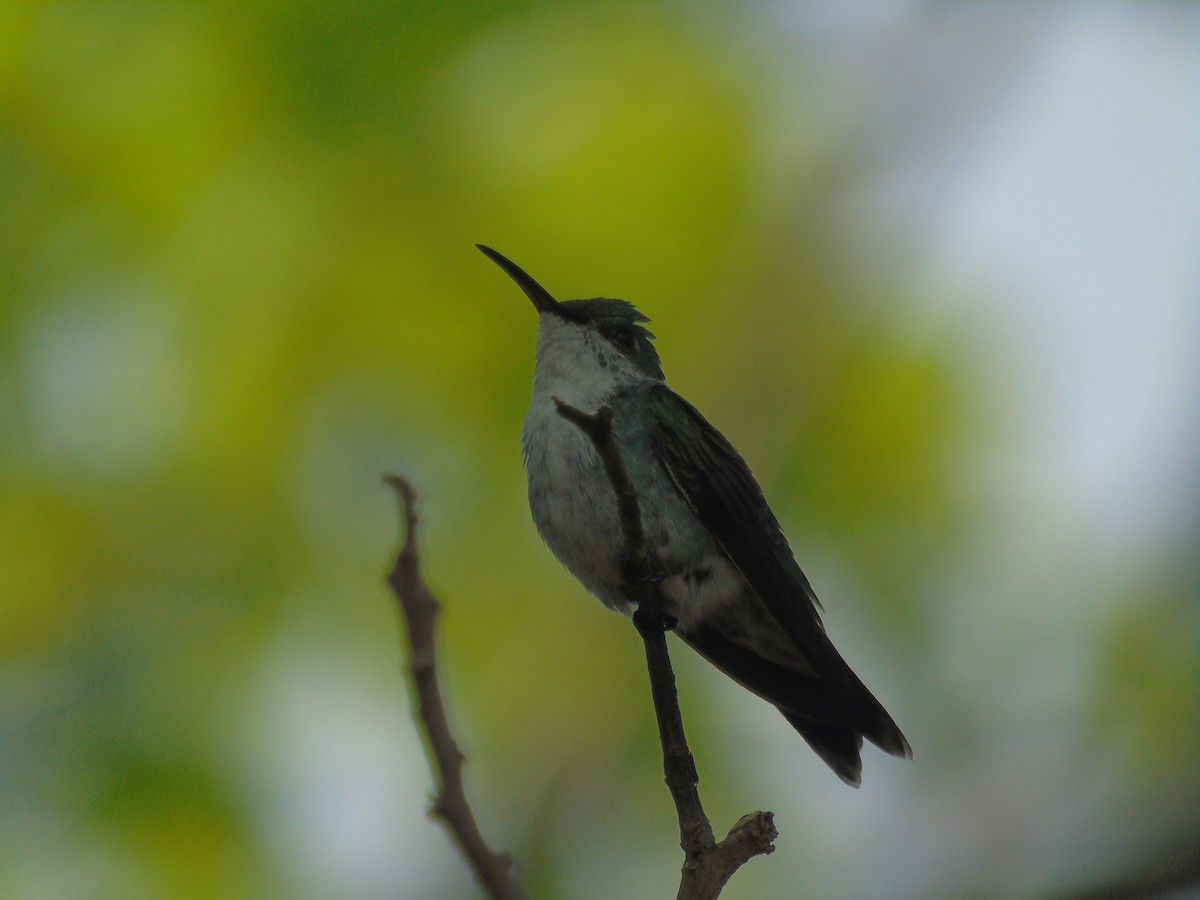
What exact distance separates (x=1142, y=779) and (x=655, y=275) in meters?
3.60

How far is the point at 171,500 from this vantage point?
246 inches

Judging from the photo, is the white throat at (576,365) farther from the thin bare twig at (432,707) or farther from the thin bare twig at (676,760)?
the thin bare twig at (432,707)

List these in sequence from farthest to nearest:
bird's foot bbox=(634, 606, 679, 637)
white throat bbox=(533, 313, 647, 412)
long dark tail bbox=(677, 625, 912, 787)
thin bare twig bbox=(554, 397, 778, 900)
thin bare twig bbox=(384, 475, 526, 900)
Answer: white throat bbox=(533, 313, 647, 412) < long dark tail bbox=(677, 625, 912, 787) < bird's foot bbox=(634, 606, 679, 637) < thin bare twig bbox=(554, 397, 778, 900) < thin bare twig bbox=(384, 475, 526, 900)

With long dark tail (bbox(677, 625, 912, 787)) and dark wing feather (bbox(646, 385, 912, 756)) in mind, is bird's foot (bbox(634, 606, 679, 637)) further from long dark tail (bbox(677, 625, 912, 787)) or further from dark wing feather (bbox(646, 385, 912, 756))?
long dark tail (bbox(677, 625, 912, 787))

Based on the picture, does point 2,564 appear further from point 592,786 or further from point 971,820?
point 971,820

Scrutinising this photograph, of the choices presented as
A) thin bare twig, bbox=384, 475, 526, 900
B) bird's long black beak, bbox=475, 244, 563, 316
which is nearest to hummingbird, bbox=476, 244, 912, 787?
bird's long black beak, bbox=475, 244, 563, 316

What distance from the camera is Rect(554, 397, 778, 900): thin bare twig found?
2.73 meters

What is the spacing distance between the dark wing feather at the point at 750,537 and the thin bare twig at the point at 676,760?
818 millimetres

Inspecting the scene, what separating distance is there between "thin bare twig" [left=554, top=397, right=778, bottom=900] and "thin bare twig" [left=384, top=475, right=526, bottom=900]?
1.11 m

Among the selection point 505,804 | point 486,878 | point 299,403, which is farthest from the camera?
point 299,403

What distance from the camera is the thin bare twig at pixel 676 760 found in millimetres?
2734

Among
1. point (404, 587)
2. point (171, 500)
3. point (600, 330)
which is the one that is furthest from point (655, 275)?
point (404, 587)

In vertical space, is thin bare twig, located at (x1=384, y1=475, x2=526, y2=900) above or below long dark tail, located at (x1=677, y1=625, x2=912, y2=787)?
below

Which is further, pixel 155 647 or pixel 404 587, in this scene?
pixel 155 647
